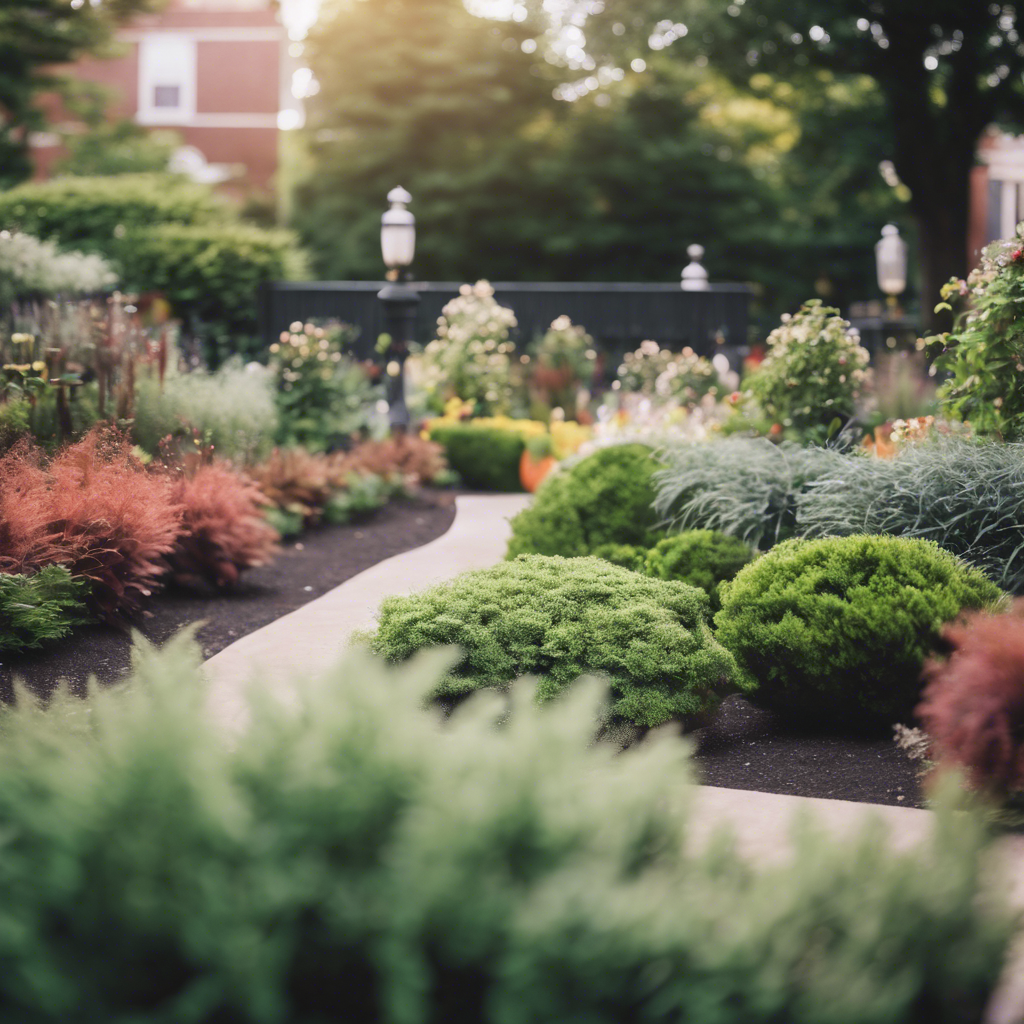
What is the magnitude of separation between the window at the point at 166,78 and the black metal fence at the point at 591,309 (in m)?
14.3

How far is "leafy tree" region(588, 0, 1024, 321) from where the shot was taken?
15.2 metres

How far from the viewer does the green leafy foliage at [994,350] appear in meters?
5.06

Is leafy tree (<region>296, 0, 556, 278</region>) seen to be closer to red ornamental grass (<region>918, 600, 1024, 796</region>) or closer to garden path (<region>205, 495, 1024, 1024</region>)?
garden path (<region>205, 495, 1024, 1024</region>)

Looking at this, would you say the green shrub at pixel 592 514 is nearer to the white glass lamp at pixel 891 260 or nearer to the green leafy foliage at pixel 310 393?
the green leafy foliage at pixel 310 393

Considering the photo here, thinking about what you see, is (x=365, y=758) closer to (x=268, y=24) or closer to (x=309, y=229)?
(x=309, y=229)

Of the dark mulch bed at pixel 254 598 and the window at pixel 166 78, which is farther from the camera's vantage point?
the window at pixel 166 78

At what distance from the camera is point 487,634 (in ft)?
12.4

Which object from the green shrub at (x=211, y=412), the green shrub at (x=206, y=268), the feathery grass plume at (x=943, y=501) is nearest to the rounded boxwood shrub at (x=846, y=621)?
the feathery grass plume at (x=943, y=501)

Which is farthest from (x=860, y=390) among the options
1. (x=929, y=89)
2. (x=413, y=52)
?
(x=413, y=52)

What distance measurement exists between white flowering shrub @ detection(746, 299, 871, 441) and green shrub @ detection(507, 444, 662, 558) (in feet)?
4.73

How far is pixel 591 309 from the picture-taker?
46.3ft

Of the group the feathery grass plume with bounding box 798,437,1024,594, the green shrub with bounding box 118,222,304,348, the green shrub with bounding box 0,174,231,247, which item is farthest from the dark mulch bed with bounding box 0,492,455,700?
the green shrub with bounding box 0,174,231,247

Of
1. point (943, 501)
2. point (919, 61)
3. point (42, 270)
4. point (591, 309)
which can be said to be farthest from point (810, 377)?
point (919, 61)

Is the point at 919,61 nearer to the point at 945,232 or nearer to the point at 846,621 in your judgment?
the point at 945,232
